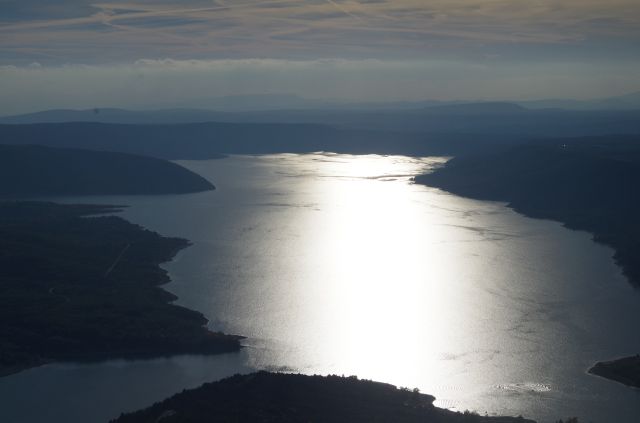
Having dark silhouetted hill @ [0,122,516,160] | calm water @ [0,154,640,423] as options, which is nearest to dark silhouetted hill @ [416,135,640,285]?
calm water @ [0,154,640,423]

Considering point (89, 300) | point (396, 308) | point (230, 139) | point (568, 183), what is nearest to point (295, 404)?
point (396, 308)

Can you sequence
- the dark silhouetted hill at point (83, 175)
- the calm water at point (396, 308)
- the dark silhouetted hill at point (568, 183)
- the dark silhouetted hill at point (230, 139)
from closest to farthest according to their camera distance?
the calm water at point (396, 308)
the dark silhouetted hill at point (568, 183)
the dark silhouetted hill at point (83, 175)
the dark silhouetted hill at point (230, 139)

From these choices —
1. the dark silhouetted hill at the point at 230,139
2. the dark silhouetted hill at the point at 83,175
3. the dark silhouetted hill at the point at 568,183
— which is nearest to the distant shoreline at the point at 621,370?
the dark silhouetted hill at the point at 568,183

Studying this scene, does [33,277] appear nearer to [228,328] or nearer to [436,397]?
[228,328]

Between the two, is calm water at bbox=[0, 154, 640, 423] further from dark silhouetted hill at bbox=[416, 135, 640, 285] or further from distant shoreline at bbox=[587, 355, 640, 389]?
dark silhouetted hill at bbox=[416, 135, 640, 285]

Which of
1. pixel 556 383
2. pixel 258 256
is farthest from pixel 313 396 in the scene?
pixel 258 256

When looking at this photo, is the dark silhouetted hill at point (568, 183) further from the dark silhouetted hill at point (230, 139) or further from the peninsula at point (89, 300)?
the dark silhouetted hill at point (230, 139)
